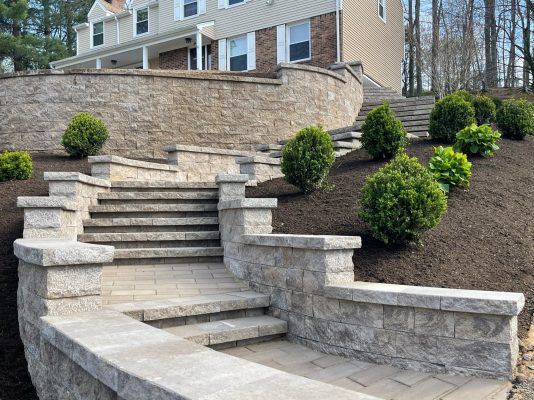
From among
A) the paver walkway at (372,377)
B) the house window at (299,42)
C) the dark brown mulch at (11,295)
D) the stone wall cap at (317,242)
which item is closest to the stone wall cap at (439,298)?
the stone wall cap at (317,242)

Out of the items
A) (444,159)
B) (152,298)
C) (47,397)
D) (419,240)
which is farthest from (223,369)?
(444,159)

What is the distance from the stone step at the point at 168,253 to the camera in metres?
5.66

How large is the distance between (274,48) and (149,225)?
12501 mm

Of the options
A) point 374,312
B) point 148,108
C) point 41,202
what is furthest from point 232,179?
point 148,108

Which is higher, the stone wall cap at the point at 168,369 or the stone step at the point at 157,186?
the stone step at the point at 157,186

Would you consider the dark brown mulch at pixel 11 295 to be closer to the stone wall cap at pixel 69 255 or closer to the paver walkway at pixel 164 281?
the paver walkway at pixel 164 281

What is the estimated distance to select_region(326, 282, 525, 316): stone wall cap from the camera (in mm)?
3143

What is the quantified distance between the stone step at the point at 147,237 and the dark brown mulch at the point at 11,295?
0.83 metres

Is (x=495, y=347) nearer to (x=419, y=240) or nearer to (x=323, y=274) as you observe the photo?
(x=323, y=274)

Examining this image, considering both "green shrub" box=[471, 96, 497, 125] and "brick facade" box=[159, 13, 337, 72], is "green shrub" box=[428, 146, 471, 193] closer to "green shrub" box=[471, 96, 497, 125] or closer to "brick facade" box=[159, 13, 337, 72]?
"green shrub" box=[471, 96, 497, 125]

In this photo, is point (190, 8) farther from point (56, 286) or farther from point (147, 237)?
point (56, 286)

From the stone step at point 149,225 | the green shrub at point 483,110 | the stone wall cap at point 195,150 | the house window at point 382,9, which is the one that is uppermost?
the house window at point 382,9

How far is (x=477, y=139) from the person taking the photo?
7.55 m

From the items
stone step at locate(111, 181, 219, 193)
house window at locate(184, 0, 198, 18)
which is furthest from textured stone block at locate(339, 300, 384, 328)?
house window at locate(184, 0, 198, 18)
